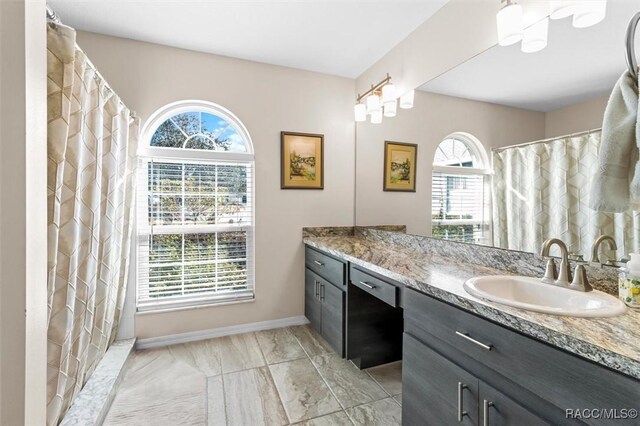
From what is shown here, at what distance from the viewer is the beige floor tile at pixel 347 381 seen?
171 cm

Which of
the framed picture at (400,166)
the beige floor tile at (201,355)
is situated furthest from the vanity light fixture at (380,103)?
the beige floor tile at (201,355)

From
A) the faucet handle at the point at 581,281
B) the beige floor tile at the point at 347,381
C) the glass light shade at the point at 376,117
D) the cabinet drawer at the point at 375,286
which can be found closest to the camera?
the faucet handle at the point at 581,281

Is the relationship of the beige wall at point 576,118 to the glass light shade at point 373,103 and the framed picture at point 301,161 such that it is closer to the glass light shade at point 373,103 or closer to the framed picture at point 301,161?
the glass light shade at point 373,103

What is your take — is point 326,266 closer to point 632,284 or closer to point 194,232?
point 194,232

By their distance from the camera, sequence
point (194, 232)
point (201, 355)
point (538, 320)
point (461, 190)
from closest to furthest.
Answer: point (538, 320), point (461, 190), point (201, 355), point (194, 232)

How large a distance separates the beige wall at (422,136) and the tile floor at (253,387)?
44.6 inches

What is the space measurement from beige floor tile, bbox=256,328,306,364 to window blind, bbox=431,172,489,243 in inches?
53.7

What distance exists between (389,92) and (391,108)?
123 millimetres

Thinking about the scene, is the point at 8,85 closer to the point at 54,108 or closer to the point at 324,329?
the point at 54,108

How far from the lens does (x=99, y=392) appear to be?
5.31 feet

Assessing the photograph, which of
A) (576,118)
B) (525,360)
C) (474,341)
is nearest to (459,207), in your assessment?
(576,118)

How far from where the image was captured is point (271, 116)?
2621 mm

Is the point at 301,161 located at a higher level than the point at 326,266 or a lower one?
higher

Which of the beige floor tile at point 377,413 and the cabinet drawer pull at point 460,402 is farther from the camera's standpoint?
the beige floor tile at point 377,413
